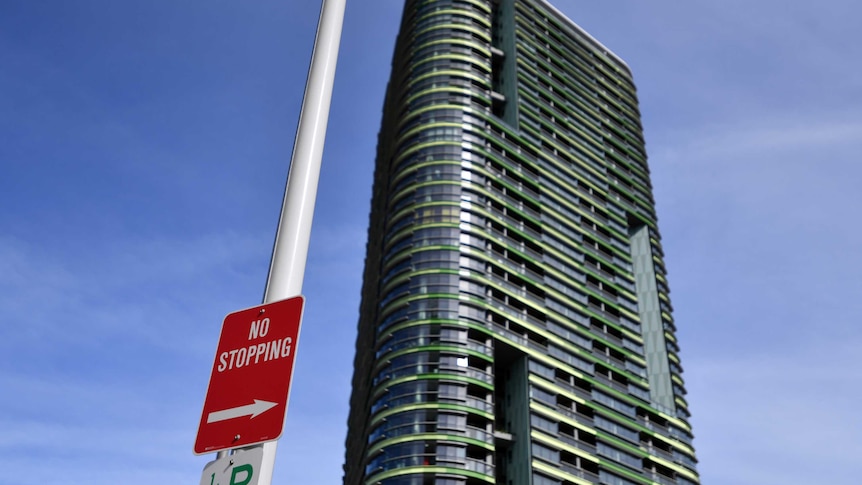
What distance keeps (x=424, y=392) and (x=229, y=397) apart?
84494 mm

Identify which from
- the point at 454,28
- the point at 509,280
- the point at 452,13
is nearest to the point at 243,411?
the point at 509,280

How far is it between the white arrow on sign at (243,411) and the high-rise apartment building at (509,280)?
80.5 m

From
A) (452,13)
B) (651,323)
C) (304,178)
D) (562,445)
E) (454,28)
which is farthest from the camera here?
(651,323)

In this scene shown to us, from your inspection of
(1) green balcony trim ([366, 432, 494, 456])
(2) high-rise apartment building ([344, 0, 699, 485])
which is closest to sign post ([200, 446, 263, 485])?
(2) high-rise apartment building ([344, 0, 699, 485])

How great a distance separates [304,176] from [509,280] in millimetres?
98568

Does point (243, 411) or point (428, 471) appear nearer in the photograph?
point (243, 411)

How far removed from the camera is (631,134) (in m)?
149

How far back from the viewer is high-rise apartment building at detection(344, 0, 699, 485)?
91250mm

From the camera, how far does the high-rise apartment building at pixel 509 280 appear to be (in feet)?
299

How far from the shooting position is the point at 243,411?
5.73m

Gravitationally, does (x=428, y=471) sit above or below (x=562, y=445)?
below

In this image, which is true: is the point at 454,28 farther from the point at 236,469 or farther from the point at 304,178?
the point at 236,469

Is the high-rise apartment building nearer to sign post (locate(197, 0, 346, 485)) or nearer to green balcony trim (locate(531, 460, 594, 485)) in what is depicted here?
green balcony trim (locate(531, 460, 594, 485))

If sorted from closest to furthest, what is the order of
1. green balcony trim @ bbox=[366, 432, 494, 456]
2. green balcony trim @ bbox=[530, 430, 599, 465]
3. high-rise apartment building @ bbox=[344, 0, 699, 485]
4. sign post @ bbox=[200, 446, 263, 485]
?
sign post @ bbox=[200, 446, 263, 485] < green balcony trim @ bbox=[366, 432, 494, 456] < high-rise apartment building @ bbox=[344, 0, 699, 485] < green balcony trim @ bbox=[530, 430, 599, 465]
